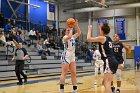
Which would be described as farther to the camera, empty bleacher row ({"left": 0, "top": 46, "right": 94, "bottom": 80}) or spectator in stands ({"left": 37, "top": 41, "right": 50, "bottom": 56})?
spectator in stands ({"left": 37, "top": 41, "right": 50, "bottom": 56})

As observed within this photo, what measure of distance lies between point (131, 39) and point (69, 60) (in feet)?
95.5

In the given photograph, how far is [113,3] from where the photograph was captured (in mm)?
34906

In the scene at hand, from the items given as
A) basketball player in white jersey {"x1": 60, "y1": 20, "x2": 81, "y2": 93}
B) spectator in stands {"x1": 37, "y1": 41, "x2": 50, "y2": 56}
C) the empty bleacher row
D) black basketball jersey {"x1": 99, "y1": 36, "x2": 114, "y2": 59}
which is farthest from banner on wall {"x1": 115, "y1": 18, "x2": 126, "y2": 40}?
black basketball jersey {"x1": 99, "y1": 36, "x2": 114, "y2": 59}

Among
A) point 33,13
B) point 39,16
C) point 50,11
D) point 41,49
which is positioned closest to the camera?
point 41,49

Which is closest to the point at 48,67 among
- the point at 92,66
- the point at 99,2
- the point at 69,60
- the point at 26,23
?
the point at 92,66

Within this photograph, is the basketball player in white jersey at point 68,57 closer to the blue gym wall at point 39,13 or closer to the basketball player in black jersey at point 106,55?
the basketball player in black jersey at point 106,55

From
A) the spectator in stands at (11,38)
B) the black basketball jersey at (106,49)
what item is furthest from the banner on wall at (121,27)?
the black basketball jersey at (106,49)

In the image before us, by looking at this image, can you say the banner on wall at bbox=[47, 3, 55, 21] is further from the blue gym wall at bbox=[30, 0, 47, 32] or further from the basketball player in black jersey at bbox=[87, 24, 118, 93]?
the basketball player in black jersey at bbox=[87, 24, 118, 93]

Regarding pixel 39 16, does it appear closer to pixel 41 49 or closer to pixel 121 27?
pixel 41 49

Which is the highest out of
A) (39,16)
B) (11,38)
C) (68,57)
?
(39,16)

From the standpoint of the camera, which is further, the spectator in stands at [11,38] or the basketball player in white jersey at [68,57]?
the spectator in stands at [11,38]

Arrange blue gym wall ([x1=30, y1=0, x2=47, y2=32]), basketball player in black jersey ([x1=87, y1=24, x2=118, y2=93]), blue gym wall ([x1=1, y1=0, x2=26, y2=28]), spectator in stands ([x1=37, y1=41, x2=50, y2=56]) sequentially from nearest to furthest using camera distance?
basketball player in black jersey ([x1=87, y1=24, x2=118, y2=93]), spectator in stands ([x1=37, y1=41, x2=50, y2=56]), blue gym wall ([x1=1, y1=0, x2=26, y2=28]), blue gym wall ([x1=30, y1=0, x2=47, y2=32])

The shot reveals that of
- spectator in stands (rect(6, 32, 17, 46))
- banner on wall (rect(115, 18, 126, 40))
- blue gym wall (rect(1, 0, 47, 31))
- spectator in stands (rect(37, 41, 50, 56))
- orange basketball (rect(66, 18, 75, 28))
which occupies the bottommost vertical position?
spectator in stands (rect(37, 41, 50, 56))

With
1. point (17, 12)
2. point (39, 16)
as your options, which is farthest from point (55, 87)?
point (39, 16)
